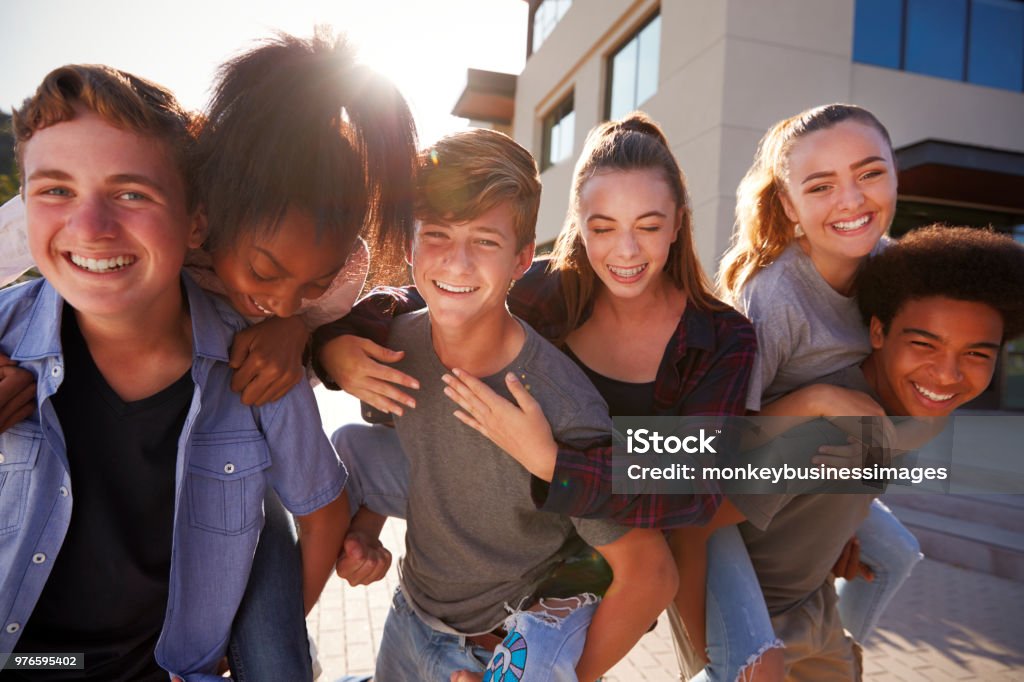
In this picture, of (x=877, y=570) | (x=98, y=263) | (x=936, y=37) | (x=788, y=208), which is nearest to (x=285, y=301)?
(x=98, y=263)

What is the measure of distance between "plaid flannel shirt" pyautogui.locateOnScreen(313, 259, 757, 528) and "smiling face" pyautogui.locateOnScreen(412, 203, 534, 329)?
12.7 inches

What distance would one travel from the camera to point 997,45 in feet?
34.3

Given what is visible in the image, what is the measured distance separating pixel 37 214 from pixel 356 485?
111 cm

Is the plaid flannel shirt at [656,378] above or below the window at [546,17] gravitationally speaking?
below

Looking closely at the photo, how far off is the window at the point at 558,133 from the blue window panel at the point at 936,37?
6.03 metres

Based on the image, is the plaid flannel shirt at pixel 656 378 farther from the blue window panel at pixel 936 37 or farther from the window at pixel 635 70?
the blue window panel at pixel 936 37

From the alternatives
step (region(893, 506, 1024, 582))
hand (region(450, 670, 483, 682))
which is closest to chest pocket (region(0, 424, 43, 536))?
hand (region(450, 670, 483, 682))

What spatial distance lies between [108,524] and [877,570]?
108 inches

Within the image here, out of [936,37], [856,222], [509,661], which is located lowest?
[509,661]

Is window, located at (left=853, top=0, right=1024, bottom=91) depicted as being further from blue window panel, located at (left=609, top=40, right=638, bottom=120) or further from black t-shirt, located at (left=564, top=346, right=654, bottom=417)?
black t-shirt, located at (left=564, top=346, right=654, bottom=417)

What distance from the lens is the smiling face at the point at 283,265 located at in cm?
142

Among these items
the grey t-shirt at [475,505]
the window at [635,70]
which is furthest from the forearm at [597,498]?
the window at [635,70]

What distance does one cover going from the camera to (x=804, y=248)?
7.21ft

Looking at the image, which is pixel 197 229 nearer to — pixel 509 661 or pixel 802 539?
pixel 509 661
